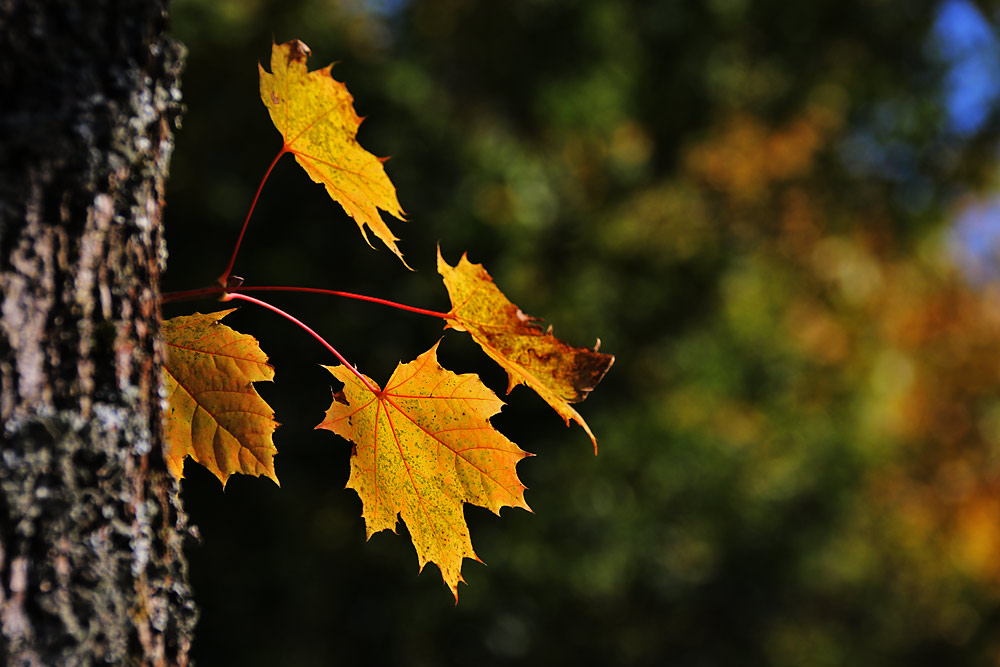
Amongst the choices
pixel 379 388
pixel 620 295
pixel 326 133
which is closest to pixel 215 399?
pixel 379 388

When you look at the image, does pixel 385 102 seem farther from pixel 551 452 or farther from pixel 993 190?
pixel 993 190

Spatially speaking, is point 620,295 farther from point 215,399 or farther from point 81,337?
point 81,337

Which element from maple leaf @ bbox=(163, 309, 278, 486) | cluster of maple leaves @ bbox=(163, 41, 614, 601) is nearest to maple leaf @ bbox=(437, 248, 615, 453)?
cluster of maple leaves @ bbox=(163, 41, 614, 601)

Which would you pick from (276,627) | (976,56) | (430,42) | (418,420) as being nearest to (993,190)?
(976,56)

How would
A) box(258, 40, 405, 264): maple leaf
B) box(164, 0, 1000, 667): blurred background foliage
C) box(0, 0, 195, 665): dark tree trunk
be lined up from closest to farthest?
box(0, 0, 195, 665): dark tree trunk, box(258, 40, 405, 264): maple leaf, box(164, 0, 1000, 667): blurred background foliage

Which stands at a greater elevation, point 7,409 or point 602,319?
point 602,319

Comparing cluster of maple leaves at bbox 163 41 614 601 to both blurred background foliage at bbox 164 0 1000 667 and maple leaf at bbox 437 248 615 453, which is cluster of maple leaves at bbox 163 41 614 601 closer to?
maple leaf at bbox 437 248 615 453
